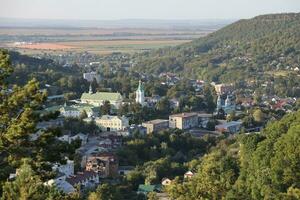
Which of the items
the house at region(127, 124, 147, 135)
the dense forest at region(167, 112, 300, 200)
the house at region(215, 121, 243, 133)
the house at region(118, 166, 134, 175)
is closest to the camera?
the dense forest at region(167, 112, 300, 200)

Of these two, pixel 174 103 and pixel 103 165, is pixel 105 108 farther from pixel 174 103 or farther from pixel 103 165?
pixel 103 165

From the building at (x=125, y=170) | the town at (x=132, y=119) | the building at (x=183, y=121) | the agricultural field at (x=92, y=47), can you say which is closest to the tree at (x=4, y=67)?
the town at (x=132, y=119)

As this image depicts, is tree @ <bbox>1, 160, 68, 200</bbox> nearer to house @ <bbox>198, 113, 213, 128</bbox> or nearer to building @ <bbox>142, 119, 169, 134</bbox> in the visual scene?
building @ <bbox>142, 119, 169, 134</bbox>

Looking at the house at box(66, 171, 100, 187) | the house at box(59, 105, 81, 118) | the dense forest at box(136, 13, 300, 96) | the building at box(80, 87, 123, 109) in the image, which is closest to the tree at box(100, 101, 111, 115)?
the house at box(59, 105, 81, 118)

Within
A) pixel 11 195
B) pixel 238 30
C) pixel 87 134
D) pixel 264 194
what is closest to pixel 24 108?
pixel 11 195

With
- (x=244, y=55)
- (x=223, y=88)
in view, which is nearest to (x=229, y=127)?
(x=223, y=88)

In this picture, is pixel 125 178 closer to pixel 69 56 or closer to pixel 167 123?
pixel 167 123

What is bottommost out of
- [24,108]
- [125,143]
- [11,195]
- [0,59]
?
[125,143]
